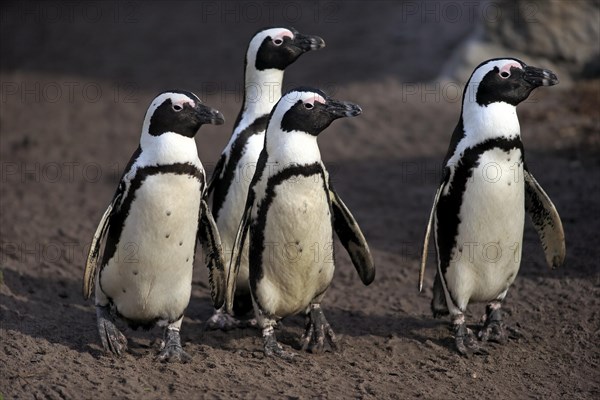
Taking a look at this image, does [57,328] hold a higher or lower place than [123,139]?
lower

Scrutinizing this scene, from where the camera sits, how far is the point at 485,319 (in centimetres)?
553

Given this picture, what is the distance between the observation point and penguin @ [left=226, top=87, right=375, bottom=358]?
497 centimetres

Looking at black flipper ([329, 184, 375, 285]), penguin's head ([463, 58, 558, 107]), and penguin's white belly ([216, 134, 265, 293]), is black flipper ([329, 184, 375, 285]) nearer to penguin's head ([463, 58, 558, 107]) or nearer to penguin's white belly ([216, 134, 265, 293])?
penguin's white belly ([216, 134, 265, 293])

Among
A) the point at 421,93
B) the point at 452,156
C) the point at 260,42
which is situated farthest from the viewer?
the point at 421,93

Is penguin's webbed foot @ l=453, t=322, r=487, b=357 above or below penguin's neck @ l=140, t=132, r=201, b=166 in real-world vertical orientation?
below

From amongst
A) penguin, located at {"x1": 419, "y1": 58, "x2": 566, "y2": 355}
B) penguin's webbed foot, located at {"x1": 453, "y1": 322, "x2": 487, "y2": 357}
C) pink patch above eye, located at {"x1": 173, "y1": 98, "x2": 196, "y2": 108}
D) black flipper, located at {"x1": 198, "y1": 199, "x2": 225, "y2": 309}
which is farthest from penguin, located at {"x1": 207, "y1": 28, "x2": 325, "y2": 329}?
penguin's webbed foot, located at {"x1": 453, "y1": 322, "x2": 487, "y2": 357}

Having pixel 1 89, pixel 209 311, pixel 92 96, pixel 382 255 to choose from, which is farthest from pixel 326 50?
pixel 209 311

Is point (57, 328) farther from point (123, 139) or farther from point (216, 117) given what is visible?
point (123, 139)

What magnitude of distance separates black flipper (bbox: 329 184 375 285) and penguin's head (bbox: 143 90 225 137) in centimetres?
93

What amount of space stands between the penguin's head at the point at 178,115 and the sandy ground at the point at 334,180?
1218 millimetres

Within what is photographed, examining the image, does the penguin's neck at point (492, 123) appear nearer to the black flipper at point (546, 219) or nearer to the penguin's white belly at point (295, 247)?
the black flipper at point (546, 219)

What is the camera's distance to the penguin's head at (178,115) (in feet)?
15.9

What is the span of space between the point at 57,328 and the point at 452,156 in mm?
2432

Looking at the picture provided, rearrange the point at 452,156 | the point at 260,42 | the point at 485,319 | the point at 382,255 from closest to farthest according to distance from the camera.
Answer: the point at 452,156, the point at 485,319, the point at 260,42, the point at 382,255
